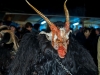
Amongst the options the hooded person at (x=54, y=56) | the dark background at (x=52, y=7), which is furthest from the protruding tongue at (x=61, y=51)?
the dark background at (x=52, y=7)

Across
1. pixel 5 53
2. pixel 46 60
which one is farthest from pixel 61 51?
pixel 5 53

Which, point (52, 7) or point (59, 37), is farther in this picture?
point (52, 7)

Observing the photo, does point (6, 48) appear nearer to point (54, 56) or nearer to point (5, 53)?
point (5, 53)

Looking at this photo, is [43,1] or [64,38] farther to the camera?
[43,1]

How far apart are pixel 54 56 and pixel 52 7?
42.8ft

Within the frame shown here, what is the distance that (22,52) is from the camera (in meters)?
3.64

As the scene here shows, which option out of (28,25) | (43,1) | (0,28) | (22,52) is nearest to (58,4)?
(43,1)

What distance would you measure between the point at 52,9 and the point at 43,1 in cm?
149

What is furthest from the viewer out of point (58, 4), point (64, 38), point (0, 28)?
point (58, 4)

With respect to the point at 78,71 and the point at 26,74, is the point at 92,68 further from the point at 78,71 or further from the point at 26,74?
the point at 26,74

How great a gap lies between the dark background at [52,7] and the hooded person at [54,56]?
35.7 ft

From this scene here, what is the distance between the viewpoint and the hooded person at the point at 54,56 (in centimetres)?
350

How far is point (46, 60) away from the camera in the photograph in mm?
3539

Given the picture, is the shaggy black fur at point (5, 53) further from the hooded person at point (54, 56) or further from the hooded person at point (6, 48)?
the hooded person at point (54, 56)
